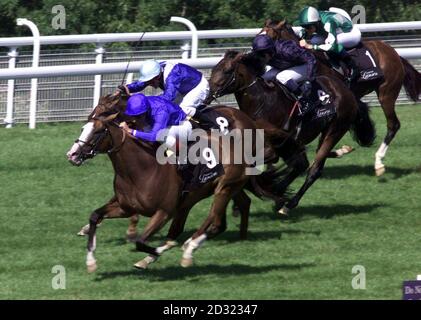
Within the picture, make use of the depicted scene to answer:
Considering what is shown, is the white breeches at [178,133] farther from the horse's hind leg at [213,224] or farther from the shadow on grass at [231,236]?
the shadow on grass at [231,236]

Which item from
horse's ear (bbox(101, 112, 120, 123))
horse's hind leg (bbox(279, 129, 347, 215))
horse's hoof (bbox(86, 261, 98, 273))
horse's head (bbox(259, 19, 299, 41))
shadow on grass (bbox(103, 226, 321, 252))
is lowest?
shadow on grass (bbox(103, 226, 321, 252))

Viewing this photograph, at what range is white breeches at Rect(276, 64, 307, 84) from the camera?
11641mm

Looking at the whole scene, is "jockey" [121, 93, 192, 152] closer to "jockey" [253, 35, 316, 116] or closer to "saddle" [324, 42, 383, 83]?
"jockey" [253, 35, 316, 116]

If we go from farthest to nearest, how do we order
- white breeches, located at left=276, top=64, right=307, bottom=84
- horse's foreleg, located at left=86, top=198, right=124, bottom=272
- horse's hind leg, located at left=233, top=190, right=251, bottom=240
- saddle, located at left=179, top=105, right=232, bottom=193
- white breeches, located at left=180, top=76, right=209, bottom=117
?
white breeches, located at left=276, top=64, right=307, bottom=84, horse's hind leg, located at left=233, top=190, right=251, bottom=240, white breeches, located at left=180, top=76, right=209, bottom=117, saddle, located at left=179, top=105, right=232, bottom=193, horse's foreleg, located at left=86, top=198, right=124, bottom=272

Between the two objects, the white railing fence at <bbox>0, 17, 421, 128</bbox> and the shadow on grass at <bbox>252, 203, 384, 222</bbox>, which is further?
the white railing fence at <bbox>0, 17, 421, 128</bbox>

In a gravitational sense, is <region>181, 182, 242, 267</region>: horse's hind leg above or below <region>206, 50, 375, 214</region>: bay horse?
below

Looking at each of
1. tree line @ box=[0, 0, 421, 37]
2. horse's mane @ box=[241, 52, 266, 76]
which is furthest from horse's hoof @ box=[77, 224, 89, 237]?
tree line @ box=[0, 0, 421, 37]

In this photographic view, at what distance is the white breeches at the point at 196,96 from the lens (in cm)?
1048

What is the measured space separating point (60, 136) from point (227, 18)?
5.33 m

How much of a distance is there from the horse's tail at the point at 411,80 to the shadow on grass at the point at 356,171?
1.04 meters

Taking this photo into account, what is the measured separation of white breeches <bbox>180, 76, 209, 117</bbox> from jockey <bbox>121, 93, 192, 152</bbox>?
Result: 0.67 meters

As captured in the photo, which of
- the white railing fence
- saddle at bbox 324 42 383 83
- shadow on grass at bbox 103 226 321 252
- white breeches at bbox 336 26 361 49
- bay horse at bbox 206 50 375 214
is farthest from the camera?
the white railing fence

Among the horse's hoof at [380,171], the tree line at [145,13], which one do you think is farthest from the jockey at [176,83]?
the tree line at [145,13]
